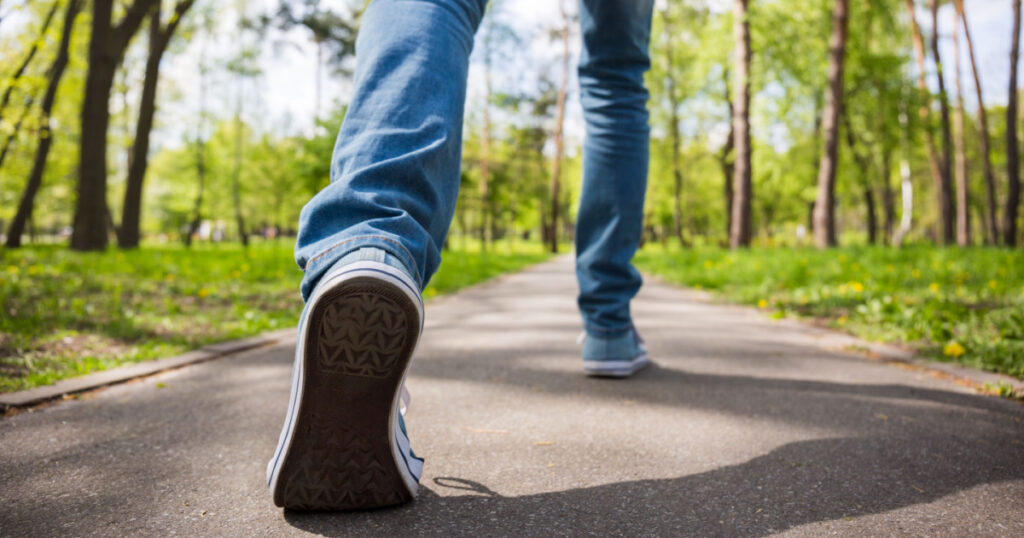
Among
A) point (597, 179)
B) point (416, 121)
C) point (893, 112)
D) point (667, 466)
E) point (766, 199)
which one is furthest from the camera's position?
point (766, 199)

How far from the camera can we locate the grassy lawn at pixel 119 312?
283 cm

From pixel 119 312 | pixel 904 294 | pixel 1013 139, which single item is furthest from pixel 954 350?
pixel 1013 139

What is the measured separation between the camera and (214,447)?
1655 mm

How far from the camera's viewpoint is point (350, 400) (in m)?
1.15

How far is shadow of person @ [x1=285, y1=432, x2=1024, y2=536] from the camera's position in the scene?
3.94 feet

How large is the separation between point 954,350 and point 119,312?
16.0 feet

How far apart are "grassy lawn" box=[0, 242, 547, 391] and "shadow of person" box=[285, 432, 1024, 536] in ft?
6.00

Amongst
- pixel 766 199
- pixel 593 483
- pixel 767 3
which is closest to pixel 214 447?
pixel 593 483

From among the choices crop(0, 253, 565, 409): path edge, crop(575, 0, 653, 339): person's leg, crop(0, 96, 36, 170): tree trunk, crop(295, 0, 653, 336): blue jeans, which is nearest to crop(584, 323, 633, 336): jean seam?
crop(575, 0, 653, 339): person's leg

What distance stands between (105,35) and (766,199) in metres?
38.7

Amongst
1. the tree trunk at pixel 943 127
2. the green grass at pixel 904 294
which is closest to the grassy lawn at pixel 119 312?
the green grass at pixel 904 294

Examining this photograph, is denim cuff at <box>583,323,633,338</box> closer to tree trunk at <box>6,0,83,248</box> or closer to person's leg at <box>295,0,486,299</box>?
person's leg at <box>295,0,486,299</box>

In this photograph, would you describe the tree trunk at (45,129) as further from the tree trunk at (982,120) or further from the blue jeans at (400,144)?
the tree trunk at (982,120)

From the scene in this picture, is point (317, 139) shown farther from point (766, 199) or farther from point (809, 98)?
point (766, 199)
